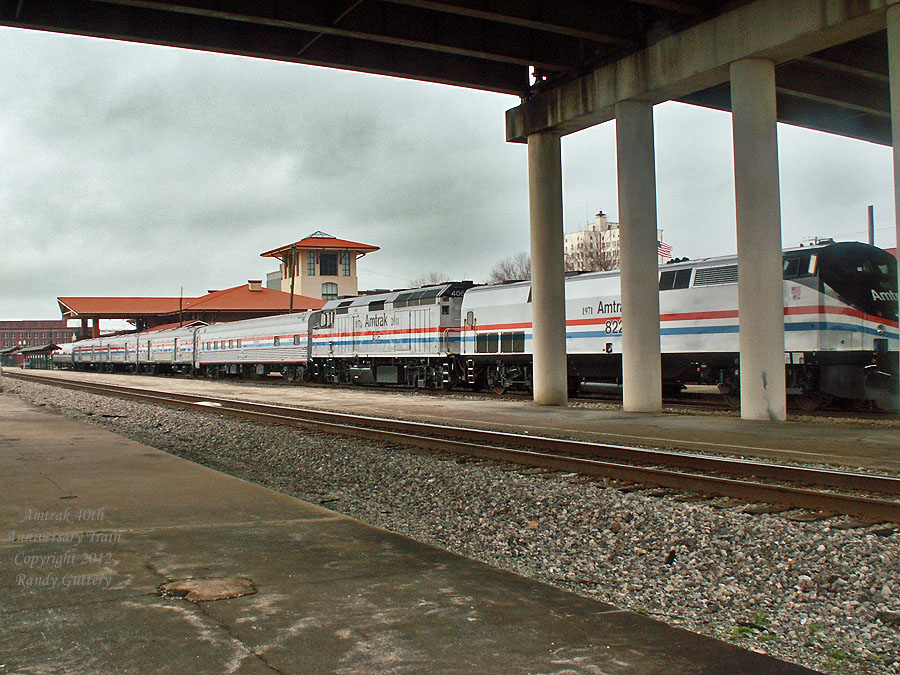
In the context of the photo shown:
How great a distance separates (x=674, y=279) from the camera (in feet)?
69.9

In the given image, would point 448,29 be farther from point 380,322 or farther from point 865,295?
point 380,322

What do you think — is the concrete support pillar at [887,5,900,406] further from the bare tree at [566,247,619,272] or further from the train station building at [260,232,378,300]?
the train station building at [260,232,378,300]

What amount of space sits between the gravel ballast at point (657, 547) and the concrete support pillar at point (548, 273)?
34.9 ft

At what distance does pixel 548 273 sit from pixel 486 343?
5.88m

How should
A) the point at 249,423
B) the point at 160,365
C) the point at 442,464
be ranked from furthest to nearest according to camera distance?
the point at 160,365, the point at 249,423, the point at 442,464

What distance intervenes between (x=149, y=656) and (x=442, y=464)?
7524 mm

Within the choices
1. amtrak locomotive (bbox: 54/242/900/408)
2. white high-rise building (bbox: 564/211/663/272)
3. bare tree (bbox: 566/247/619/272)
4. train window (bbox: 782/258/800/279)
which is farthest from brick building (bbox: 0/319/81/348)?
train window (bbox: 782/258/800/279)

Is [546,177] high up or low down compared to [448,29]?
down

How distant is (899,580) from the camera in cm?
532

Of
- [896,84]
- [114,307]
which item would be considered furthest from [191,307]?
[896,84]

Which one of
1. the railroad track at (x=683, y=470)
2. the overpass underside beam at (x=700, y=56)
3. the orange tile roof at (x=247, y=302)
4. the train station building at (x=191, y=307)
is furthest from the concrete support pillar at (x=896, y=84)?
the orange tile roof at (x=247, y=302)

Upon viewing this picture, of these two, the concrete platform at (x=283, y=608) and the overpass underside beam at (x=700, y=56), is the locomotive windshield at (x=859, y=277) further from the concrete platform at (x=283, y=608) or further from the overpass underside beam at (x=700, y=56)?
the concrete platform at (x=283, y=608)

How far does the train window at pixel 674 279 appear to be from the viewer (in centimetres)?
2097

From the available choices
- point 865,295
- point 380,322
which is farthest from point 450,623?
point 380,322
